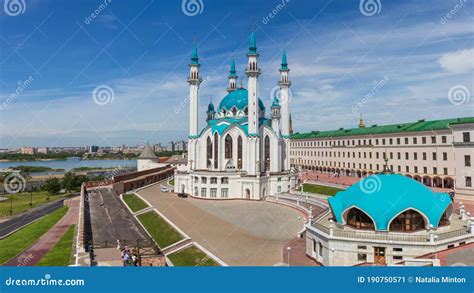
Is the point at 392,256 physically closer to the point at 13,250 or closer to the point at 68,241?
the point at 68,241

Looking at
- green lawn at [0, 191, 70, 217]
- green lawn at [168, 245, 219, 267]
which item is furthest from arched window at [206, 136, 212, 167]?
green lawn at [0, 191, 70, 217]

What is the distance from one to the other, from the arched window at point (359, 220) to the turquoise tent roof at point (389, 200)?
0.70 ft

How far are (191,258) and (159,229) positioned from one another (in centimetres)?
630

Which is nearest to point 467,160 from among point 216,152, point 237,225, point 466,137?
point 466,137

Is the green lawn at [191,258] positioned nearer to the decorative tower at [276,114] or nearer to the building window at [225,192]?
the building window at [225,192]

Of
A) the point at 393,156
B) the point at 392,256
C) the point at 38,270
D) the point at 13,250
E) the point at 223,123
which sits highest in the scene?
the point at 223,123

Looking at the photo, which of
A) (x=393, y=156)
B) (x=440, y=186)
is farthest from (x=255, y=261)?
(x=393, y=156)

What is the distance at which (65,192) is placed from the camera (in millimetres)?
53594

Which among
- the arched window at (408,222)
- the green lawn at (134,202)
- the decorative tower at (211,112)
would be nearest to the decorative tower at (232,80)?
the decorative tower at (211,112)

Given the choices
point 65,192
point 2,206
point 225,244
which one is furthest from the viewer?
point 65,192

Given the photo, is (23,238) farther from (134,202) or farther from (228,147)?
(228,147)

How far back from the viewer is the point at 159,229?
22.5m

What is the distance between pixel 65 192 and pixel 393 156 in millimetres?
46714

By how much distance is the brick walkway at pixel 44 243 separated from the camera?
18.2m
